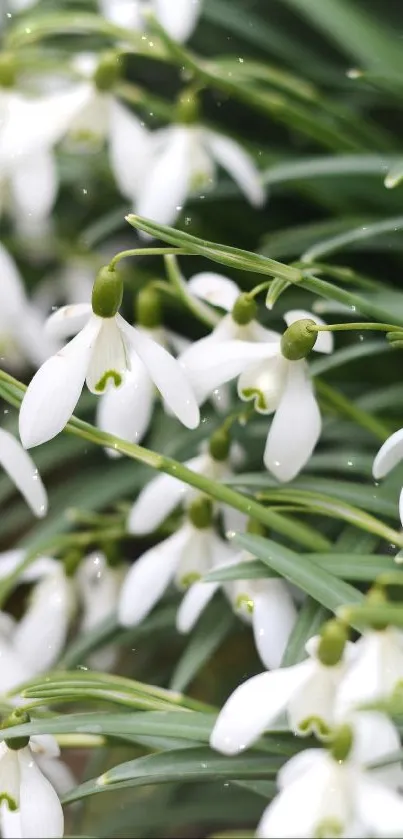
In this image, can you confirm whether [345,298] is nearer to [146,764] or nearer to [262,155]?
[146,764]

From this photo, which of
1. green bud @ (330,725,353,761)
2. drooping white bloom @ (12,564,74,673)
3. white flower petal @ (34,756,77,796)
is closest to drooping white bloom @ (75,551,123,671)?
drooping white bloom @ (12,564,74,673)

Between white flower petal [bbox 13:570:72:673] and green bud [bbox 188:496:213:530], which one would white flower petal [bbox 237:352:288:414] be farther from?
white flower petal [bbox 13:570:72:673]

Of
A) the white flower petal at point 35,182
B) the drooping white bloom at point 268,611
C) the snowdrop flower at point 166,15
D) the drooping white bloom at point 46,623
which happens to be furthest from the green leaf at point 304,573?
the snowdrop flower at point 166,15

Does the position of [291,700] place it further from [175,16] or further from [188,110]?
[175,16]

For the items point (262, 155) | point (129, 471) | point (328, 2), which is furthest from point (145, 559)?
point (328, 2)

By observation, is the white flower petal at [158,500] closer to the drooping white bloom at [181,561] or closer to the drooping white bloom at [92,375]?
the drooping white bloom at [181,561]
